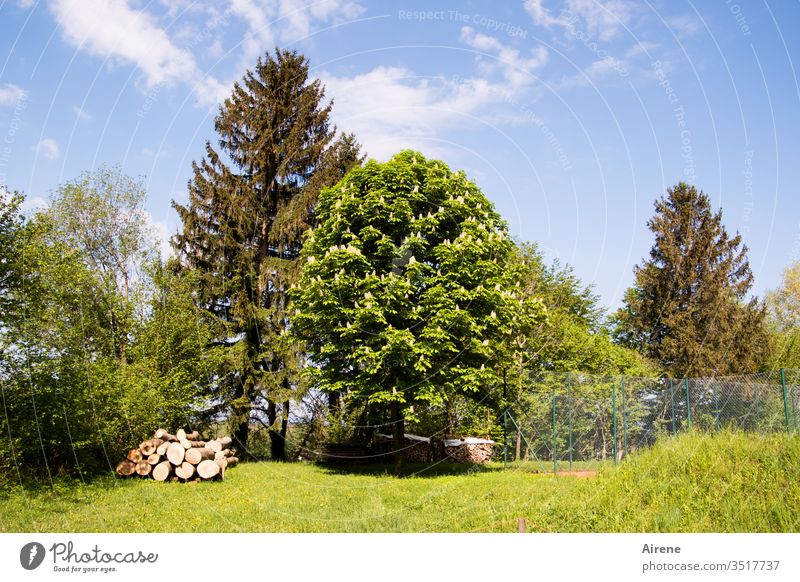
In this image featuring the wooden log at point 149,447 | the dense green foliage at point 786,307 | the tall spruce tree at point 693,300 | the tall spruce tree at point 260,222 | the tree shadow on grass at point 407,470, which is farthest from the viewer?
the dense green foliage at point 786,307

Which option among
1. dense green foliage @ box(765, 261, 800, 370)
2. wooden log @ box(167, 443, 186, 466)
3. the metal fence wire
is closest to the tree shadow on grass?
the metal fence wire

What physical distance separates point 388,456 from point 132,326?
480 inches

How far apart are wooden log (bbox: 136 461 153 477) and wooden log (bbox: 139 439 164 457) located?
0.30m

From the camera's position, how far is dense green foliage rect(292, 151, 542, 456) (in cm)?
1969

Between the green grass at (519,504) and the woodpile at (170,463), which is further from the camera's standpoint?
the woodpile at (170,463)

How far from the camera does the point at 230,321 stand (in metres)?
28.4

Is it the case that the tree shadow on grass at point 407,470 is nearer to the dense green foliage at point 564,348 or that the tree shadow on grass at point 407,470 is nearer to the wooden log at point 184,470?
the wooden log at point 184,470

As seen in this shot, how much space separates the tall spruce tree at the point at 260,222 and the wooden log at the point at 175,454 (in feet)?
23.6

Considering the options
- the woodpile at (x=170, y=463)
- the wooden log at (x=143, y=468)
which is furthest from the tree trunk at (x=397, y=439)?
the wooden log at (x=143, y=468)

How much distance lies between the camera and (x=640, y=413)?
2302cm

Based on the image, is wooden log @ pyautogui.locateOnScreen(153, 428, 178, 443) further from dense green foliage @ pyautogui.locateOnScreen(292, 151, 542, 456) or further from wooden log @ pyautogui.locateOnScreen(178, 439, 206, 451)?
dense green foliage @ pyautogui.locateOnScreen(292, 151, 542, 456)

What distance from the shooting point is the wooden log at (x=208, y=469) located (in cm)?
1844

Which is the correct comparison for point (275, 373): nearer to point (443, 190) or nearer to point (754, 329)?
point (443, 190)
